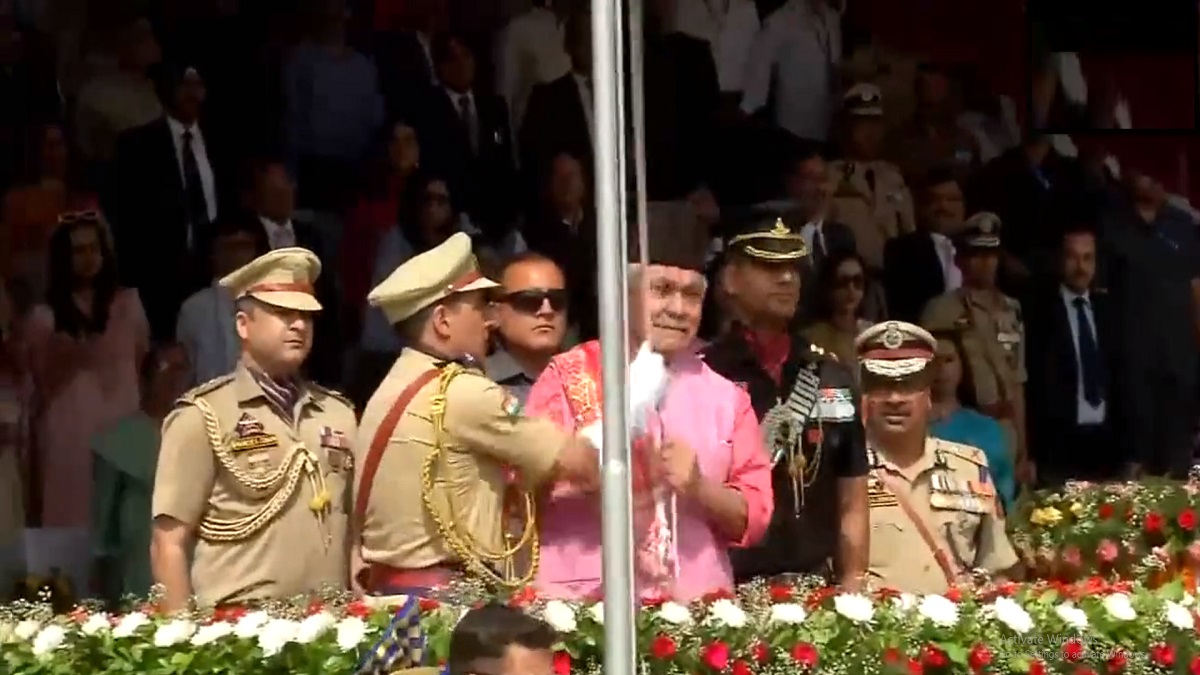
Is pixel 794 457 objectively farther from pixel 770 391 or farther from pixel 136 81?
pixel 136 81

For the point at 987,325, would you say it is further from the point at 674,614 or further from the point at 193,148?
the point at 193,148

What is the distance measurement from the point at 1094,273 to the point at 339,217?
6.71 ft

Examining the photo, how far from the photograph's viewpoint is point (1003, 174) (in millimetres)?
5391

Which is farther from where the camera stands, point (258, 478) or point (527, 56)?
point (527, 56)

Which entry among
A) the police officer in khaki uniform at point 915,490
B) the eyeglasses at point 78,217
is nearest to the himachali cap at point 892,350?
the police officer in khaki uniform at point 915,490

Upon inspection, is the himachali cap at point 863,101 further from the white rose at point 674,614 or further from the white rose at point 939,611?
the white rose at point 674,614

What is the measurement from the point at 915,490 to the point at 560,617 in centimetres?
102

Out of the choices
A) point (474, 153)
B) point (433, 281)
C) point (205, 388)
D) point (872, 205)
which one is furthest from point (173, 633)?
point (872, 205)

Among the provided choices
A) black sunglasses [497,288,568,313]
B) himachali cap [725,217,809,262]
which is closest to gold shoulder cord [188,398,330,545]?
black sunglasses [497,288,568,313]

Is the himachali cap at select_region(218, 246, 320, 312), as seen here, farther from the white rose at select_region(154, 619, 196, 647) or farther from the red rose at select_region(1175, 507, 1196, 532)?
the red rose at select_region(1175, 507, 1196, 532)

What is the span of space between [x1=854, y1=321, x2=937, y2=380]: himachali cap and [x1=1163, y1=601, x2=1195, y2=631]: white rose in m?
0.79

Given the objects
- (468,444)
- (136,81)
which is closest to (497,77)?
(136,81)

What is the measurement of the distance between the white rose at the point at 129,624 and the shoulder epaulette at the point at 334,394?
612 millimetres

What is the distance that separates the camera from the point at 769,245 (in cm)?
454
